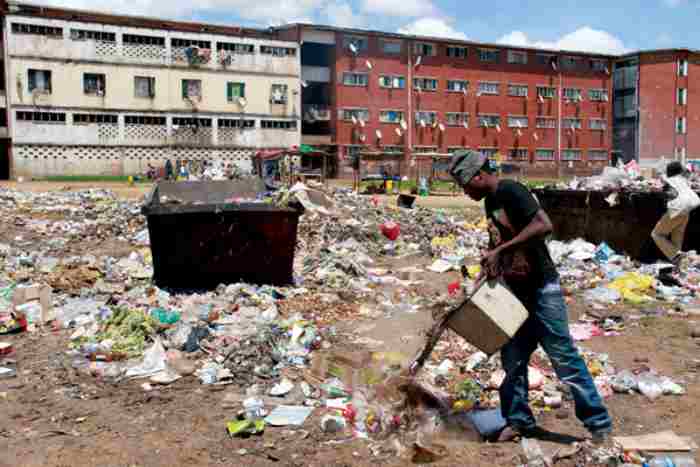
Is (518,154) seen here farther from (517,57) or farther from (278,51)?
(278,51)

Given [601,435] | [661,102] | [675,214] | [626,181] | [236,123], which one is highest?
[661,102]

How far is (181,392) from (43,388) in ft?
3.21

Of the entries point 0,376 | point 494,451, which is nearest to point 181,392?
point 0,376

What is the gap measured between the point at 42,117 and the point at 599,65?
131 ft

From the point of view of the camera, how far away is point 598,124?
51.7 metres

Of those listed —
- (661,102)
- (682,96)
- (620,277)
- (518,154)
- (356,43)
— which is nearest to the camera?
(620,277)

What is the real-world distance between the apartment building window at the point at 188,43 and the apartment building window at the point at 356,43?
8.88 meters

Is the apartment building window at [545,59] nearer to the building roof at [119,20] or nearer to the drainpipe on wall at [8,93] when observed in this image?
the building roof at [119,20]

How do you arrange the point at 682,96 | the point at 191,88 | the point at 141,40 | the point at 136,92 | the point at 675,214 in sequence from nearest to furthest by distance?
1. the point at 675,214
2. the point at 141,40
3. the point at 136,92
4. the point at 191,88
5. the point at 682,96

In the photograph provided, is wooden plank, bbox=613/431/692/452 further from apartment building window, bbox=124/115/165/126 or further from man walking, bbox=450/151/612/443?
apartment building window, bbox=124/115/165/126

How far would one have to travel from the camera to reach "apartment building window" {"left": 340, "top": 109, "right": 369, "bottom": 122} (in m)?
43.5

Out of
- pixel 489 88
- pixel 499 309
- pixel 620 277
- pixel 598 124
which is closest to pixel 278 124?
pixel 489 88

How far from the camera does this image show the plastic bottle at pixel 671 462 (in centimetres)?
324

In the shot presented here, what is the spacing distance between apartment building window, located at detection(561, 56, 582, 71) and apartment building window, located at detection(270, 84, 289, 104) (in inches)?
877
